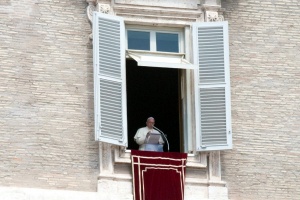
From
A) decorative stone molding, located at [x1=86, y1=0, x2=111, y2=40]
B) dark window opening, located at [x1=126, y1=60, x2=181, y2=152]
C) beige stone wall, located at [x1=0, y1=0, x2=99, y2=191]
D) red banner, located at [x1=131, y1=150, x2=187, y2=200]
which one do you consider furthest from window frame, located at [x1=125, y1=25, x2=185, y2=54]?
red banner, located at [x1=131, y1=150, x2=187, y2=200]

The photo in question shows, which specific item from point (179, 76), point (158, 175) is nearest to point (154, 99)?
point (179, 76)

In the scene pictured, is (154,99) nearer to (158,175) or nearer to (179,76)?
(179,76)

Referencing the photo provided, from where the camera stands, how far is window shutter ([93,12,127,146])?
1303 inches

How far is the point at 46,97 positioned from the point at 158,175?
7.95 feet

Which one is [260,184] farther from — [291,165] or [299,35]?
[299,35]

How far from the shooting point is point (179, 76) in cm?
3450

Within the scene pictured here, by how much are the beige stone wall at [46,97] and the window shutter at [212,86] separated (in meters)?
1.98

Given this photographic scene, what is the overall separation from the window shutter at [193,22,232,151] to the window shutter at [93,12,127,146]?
1.39 metres

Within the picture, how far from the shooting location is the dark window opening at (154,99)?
3675cm

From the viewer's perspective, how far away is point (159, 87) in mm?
37688

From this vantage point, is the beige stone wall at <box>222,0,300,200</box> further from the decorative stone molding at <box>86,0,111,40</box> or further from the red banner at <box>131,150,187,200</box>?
the decorative stone molding at <box>86,0,111,40</box>

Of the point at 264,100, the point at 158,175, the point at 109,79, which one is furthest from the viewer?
the point at 264,100

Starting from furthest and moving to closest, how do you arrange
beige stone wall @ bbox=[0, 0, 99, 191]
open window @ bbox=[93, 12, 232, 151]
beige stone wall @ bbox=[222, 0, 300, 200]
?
beige stone wall @ bbox=[222, 0, 300, 200] < open window @ bbox=[93, 12, 232, 151] < beige stone wall @ bbox=[0, 0, 99, 191]

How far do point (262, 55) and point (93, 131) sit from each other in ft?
11.9
